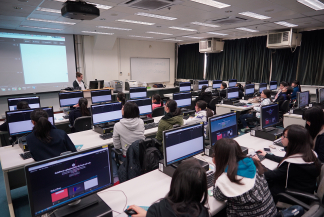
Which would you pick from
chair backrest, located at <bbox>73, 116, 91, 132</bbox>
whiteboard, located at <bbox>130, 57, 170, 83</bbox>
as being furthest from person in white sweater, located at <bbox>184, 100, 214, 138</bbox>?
whiteboard, located at <bbox>130, 57, 170, 83</bbox>

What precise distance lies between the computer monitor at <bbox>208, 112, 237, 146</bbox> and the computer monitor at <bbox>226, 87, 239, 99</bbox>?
3.60 metres

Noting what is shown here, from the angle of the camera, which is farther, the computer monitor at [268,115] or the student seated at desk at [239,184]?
the computer monitor at [268,115]

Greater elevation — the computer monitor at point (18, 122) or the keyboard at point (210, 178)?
the computer monitor at point (18, 122)

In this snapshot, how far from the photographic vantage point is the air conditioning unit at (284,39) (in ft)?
21.6

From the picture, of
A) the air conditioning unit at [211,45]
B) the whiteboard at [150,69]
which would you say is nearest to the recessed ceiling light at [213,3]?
the air conditioning unit at [211,45]

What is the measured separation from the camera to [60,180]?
1347mm

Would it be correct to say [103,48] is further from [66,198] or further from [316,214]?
[316,214]

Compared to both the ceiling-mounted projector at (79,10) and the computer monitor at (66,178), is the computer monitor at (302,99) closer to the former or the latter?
the ceiling-mounted projector at (79,10)

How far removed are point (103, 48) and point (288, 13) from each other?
22.4 feet

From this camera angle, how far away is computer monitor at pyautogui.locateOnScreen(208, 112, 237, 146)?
2.35 meters

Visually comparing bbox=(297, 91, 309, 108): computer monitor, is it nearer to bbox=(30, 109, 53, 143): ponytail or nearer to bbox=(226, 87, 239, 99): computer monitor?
bbox=(226, 87, 239, 99): computer monitor

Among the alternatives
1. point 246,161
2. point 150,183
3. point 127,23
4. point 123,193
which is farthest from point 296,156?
point 127,23

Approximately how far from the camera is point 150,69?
418 inches

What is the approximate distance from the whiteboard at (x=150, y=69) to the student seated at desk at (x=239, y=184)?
899 cm
